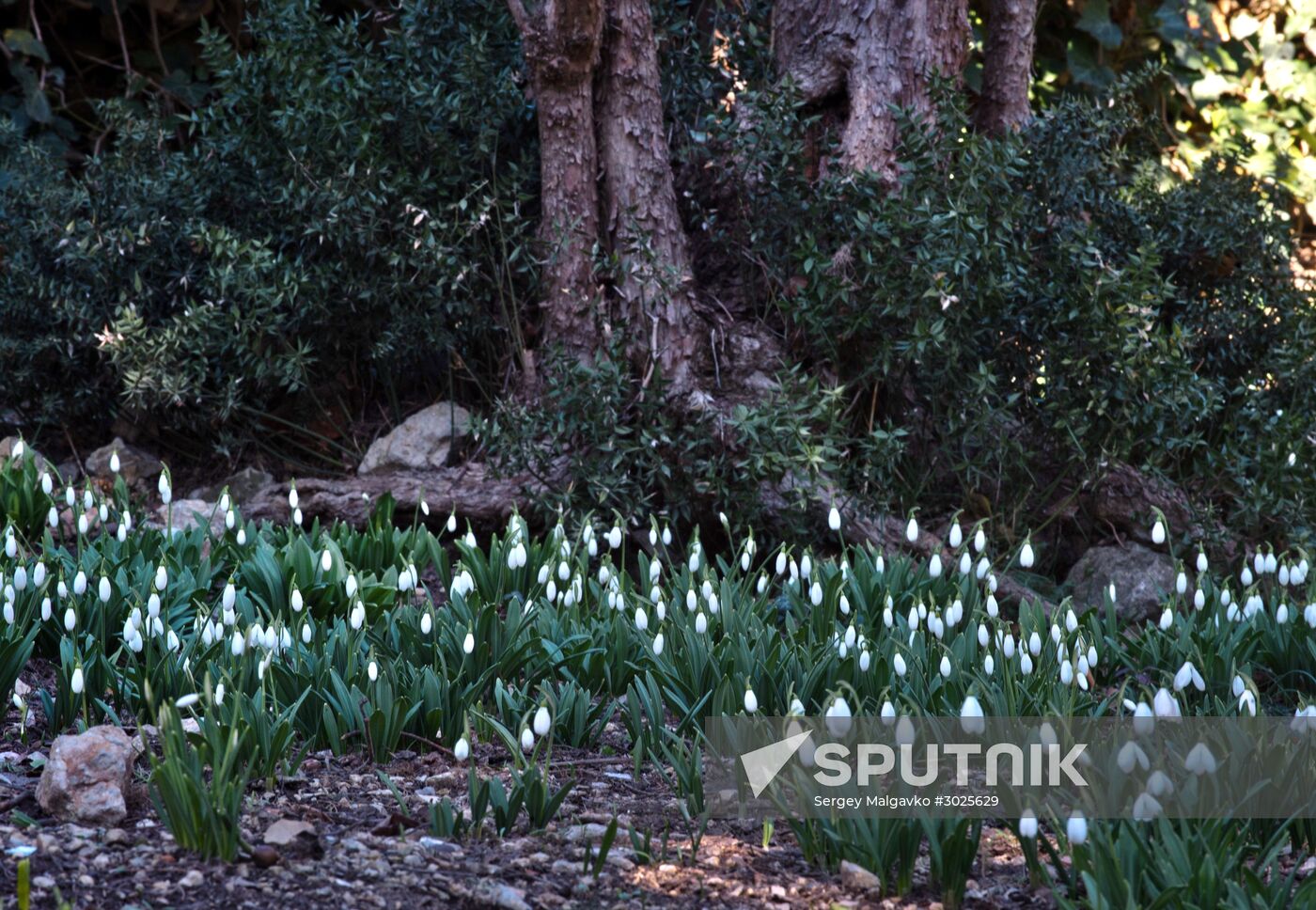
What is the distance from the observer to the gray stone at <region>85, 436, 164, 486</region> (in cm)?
562

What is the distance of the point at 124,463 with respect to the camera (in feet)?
18.5

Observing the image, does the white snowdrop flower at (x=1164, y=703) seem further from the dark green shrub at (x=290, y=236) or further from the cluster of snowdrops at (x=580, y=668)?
the dark green shrub at (x=290, y=236)

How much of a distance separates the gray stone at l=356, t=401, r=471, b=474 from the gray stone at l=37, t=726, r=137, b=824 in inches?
121

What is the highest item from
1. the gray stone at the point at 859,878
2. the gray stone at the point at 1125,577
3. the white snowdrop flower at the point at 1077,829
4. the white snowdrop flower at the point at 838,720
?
the gray stone at the point at 1125,577

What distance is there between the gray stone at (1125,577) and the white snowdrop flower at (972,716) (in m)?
2.28

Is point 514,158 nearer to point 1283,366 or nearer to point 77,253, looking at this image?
point 77,253

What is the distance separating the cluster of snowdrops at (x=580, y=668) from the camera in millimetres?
2150

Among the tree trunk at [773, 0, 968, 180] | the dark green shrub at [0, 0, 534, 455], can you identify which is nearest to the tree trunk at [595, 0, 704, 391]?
the dark green shrub at [0, 0, 534, 455]

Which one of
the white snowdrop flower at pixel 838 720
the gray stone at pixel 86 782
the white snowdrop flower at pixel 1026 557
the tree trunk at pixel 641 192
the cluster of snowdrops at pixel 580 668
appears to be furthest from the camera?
the tree trunk at pixel 641 192

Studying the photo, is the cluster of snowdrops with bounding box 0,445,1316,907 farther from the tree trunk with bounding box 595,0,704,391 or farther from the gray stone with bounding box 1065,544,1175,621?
the tree trunk with bounding box 595,0,704,391

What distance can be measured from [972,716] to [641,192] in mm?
2985

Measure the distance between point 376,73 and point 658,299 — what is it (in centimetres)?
155

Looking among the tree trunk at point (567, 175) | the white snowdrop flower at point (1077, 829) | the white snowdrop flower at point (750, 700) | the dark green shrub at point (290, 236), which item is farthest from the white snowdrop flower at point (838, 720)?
the dark green shrub at point (290, 236)

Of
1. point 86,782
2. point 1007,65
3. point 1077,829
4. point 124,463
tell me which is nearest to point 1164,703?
point 1077,829
